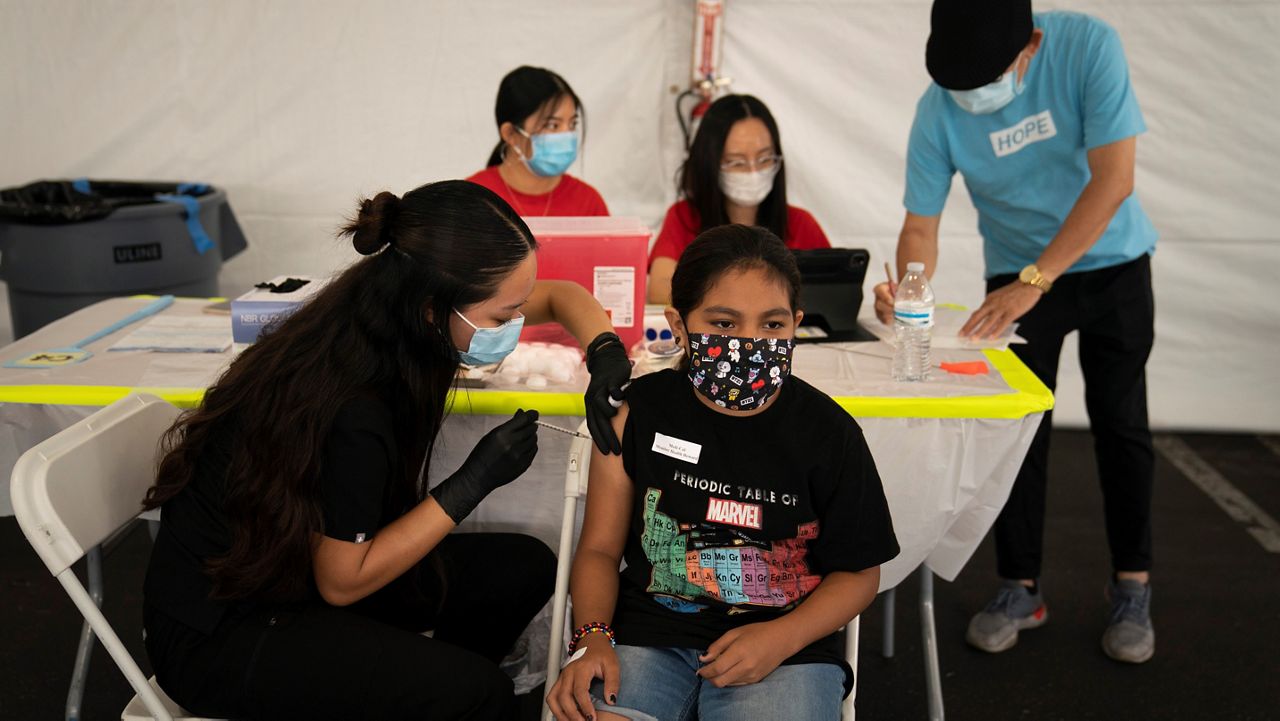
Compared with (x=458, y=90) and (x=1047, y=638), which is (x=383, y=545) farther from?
(x=458, y=90)

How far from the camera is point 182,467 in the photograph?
5.01ft

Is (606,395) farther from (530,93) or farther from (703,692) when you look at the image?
(530,93)

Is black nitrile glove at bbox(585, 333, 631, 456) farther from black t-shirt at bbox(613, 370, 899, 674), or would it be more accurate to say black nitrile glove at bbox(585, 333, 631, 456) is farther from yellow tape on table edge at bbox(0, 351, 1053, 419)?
yellow tape on table edge at bbox(0, 351, 1053, 419)

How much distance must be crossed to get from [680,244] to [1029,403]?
1206 mm

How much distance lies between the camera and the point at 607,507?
1666 millimetres

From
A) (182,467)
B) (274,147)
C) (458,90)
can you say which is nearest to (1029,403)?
(182,467)

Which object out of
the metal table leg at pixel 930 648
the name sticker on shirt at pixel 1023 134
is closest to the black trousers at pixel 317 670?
the metal table leg at pixel 930 648

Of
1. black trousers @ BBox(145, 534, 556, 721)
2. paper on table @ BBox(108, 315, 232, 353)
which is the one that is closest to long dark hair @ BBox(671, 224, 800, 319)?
black trousers @ BBox(145, 534, 556, 721)

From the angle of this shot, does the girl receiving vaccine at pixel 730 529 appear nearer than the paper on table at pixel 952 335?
Yes

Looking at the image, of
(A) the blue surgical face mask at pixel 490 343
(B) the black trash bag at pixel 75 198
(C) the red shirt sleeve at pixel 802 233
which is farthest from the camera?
(B) the black trash bag at pixel 75 198

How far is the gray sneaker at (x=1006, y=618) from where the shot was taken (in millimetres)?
2480

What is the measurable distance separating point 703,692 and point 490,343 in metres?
0.63

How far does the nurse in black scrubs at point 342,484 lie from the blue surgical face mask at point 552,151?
47.4 inches

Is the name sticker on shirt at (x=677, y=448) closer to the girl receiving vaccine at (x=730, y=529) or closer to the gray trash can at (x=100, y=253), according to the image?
the girl receiving vaccine at (x=730, y=529)
